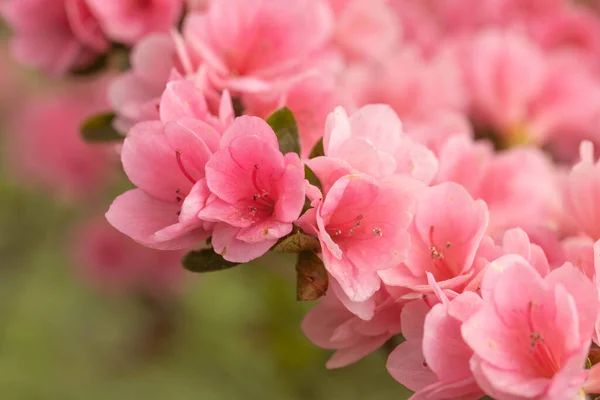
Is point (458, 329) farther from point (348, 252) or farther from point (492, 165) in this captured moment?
point (492, 165)

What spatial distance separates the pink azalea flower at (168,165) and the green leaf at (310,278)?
6 centimetres

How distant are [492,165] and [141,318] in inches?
38.8

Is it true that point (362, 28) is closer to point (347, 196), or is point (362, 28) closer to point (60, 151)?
point (347, 196)

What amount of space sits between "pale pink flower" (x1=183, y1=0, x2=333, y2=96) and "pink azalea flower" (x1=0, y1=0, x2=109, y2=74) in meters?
0.10

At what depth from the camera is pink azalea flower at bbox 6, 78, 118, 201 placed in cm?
133

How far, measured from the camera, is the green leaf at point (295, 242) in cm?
43

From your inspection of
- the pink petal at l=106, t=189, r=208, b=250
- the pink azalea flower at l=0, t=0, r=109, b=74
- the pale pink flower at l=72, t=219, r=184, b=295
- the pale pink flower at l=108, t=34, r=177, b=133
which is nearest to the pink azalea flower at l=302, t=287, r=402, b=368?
the pink petal at l=106, t=189, r=208, b=250

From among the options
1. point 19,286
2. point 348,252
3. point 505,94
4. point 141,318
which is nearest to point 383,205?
point 348,252

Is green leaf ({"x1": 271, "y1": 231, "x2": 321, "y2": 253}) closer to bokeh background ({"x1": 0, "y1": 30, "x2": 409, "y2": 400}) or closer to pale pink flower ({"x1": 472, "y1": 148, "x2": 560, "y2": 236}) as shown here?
pale pink flower ({"x1": 472, "y1": 148, "x2": 560, "y2": 236})

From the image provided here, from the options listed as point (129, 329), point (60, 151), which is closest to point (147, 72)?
point (60, 151)

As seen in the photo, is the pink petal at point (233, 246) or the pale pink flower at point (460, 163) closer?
the pink petal at point (233, 246)

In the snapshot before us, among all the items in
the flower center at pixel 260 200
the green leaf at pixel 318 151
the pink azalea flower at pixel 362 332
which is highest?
the green leaf at pixel 318 151

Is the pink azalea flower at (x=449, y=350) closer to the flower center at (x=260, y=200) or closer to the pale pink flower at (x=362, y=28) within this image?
the flower center at (x=260, y=200)

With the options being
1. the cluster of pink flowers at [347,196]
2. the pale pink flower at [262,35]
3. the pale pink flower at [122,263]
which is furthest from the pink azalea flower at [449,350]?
the pale pink flower at [122,263]
